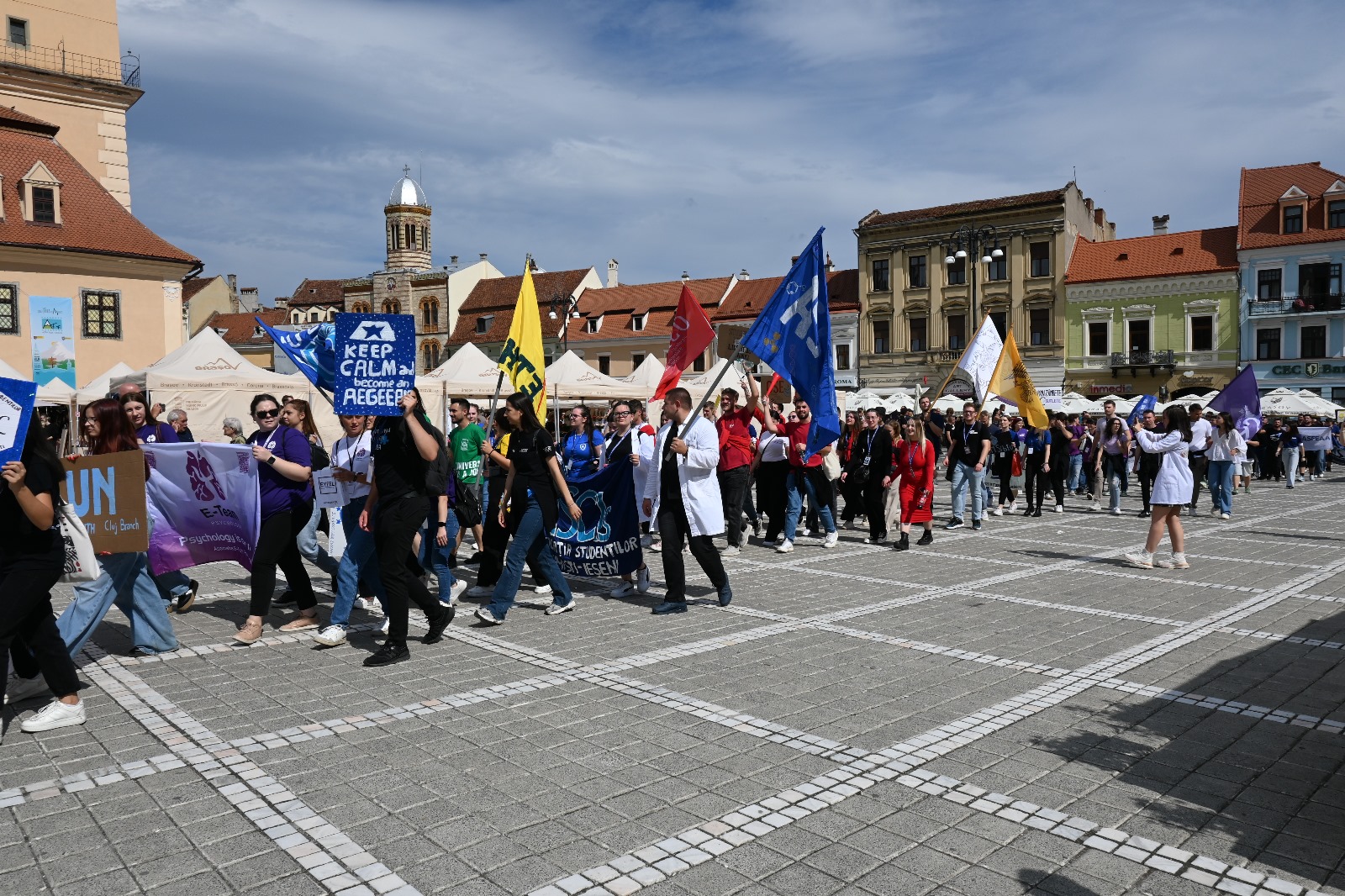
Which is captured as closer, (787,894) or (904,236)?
(787,894)

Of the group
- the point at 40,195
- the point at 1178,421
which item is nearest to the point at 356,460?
the point at 1178,421

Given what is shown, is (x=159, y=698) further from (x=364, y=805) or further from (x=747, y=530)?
(x=747, y=530)

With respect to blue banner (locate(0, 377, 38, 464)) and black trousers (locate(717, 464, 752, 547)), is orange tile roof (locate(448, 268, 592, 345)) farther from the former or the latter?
blue banner (locate(0, 377, 38, 464))

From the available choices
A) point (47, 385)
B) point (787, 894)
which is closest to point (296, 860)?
point (787, 894)

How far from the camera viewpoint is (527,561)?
8.35 m

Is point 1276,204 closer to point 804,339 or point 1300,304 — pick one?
point 1300,304

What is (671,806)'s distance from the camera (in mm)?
4168

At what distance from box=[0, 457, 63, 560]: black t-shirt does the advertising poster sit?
2944 cm

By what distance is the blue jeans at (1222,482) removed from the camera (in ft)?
55.2

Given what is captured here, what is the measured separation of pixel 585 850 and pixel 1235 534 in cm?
1313

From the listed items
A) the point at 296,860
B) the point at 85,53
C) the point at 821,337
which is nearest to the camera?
the point at 296,860

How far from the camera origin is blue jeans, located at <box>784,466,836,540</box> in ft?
42.0

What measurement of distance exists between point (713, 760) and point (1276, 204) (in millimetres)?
52274

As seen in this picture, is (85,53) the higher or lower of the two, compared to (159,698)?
higher
